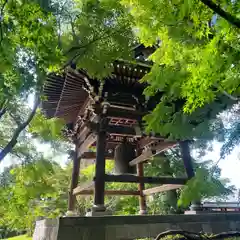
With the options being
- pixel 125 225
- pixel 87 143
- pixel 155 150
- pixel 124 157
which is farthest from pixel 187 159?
pixel 87 143

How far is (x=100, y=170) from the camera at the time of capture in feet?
18.2

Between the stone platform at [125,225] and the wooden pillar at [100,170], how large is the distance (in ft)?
1.71

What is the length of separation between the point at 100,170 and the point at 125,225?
1338 mm

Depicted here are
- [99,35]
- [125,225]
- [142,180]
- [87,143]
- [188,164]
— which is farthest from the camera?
[87,143]

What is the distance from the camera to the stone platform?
179 inches

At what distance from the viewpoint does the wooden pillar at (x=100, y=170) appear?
5.27 metres

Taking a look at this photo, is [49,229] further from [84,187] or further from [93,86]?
[93,86]

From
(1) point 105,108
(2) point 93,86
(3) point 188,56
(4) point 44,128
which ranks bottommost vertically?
(3) point 188,56

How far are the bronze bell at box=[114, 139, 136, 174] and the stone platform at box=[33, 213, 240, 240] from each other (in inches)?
87.4

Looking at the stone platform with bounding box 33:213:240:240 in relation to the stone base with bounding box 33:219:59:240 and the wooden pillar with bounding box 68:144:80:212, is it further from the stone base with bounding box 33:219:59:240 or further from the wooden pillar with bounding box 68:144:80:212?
the wooden pillar with bounding box 68:144:80:212

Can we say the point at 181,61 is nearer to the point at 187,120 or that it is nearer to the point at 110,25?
the point at 187,120

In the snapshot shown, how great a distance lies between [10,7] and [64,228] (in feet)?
12.6

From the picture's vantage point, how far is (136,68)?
18.3 feet

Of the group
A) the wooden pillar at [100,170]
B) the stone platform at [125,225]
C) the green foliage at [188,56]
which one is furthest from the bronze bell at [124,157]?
the green foliage at [188,56]
